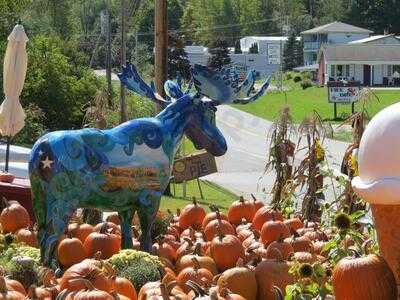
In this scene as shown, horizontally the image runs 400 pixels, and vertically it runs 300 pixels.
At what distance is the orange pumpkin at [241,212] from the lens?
34.0ft

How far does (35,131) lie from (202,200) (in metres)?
14.9

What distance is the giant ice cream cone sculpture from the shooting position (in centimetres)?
472

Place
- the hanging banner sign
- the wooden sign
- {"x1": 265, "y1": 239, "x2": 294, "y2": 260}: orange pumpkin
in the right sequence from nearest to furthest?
{"x1": 265, "y1": 239, "x2": 294, "y2": 260}: orange pumpkin < the wooden sign < the hanging banner sign

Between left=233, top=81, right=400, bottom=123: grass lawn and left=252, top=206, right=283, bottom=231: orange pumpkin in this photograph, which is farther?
left=233, top=81, right=400, bottom=123: grass lawn

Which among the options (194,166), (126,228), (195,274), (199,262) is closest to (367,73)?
(194,166)

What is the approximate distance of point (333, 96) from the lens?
4678 centimetres

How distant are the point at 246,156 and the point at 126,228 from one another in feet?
79.9

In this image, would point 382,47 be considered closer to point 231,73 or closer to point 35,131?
point 35,131

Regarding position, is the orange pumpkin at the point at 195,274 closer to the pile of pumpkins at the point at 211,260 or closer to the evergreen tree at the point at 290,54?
the pile of pumpkins at the point at 211,260

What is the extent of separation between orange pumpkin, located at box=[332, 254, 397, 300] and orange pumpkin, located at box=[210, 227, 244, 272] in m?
3.12

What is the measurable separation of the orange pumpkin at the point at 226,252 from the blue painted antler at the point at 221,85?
4.30 feet

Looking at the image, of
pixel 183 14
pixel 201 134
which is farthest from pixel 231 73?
pixel 183 14

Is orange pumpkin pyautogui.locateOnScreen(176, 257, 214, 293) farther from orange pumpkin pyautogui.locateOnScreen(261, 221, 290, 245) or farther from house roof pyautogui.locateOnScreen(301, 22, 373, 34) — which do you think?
house roof pyautogui.locateOnScreen(301, 22, 373, 34)

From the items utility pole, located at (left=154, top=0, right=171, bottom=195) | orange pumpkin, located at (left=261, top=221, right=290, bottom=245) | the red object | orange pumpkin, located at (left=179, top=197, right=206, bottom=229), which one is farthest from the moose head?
utility pole, located at (left=154, top=0, right=171, bottom=195)
